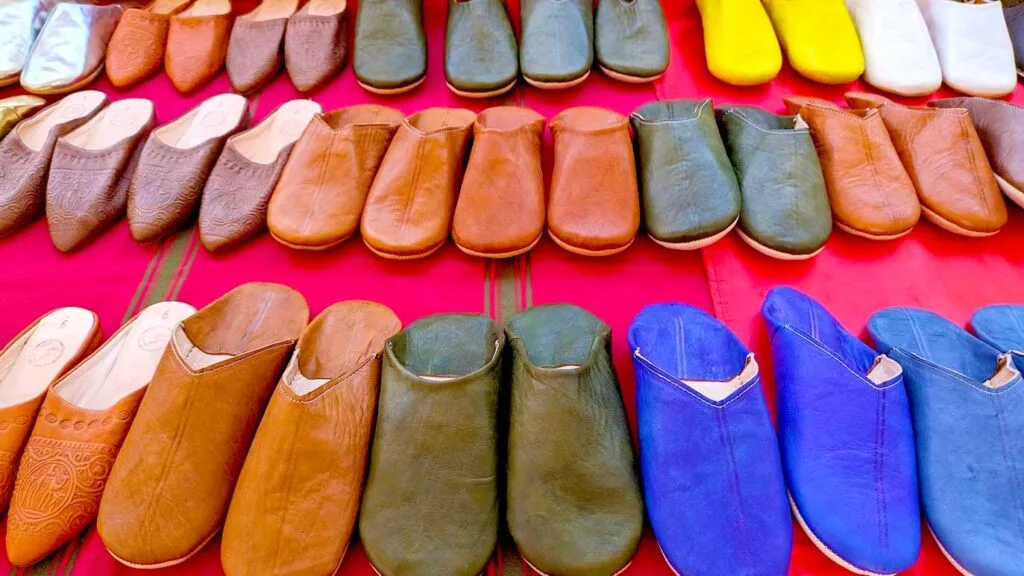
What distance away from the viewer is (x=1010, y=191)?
1166 millimetres

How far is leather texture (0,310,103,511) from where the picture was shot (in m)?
0.88

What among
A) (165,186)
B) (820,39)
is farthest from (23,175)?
(820,39)

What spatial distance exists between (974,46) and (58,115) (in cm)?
225

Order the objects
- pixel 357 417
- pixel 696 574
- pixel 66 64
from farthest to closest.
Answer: pixel 66 64, pixel 357 417, pixel 696 574

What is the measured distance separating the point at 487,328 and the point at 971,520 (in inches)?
29.8

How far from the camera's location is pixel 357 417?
0.87 meters

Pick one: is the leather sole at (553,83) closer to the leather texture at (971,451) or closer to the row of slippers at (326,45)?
the row of slippers at (326,45)

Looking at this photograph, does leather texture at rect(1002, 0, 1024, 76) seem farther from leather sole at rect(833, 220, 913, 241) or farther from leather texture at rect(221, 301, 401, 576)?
leather texture at rect(221, 301, 401, 576)

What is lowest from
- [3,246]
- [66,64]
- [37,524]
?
[37,524]

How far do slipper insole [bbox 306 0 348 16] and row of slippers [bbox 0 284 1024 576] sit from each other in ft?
3.35

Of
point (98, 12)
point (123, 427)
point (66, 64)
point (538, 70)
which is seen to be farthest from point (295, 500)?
point (98, 12)

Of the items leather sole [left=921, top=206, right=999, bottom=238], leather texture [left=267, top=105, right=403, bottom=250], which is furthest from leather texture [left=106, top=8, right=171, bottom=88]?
leather sole [left=921, top=206, right=999, bottom=238]

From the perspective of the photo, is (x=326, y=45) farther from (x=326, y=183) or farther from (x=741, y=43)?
(x=741, y=43)

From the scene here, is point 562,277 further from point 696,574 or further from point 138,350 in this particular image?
point 138,350
